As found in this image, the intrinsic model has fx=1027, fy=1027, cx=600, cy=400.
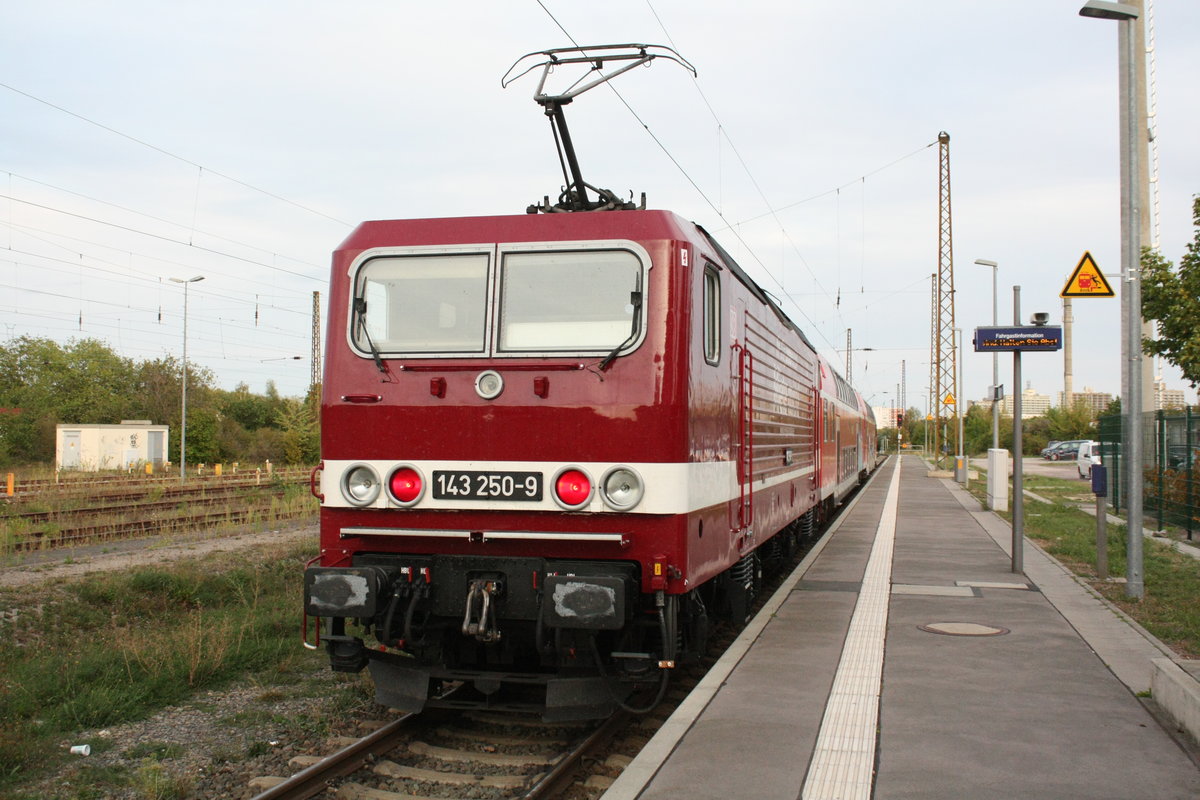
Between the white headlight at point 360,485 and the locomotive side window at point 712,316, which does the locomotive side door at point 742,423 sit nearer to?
the locomotive side window at point 712,316

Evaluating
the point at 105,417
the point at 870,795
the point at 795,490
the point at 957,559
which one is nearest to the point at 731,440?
the point at 870,795

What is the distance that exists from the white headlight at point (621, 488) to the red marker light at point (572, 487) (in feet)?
0.31

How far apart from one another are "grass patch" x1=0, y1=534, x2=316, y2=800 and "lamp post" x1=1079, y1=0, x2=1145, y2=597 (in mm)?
7918

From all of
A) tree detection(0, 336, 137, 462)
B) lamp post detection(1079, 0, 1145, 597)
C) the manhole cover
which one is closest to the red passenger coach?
the manhole cover

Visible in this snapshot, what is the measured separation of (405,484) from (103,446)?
123ft

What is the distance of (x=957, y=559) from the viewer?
13.7 metres

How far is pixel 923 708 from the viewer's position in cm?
600

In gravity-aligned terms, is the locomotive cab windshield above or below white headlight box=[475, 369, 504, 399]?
above

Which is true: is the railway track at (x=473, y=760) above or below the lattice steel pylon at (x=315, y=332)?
below

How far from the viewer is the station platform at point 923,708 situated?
4.75m

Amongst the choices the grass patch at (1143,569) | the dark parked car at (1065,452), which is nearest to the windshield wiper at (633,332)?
the grass patch at (1143,569)

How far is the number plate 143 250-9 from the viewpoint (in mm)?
5867

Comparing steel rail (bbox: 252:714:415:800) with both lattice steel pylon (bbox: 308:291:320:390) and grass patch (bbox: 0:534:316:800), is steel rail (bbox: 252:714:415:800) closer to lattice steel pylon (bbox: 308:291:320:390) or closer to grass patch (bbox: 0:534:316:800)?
grass patch (bbox: 0:534:316:800)

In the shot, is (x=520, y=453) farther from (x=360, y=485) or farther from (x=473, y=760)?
(x=473, y=760)
